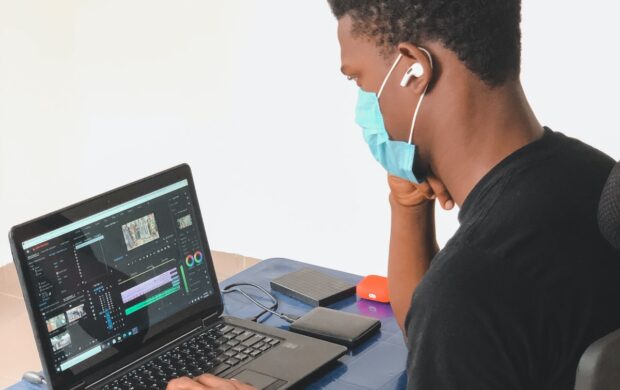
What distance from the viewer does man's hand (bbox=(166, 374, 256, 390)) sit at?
123 cm

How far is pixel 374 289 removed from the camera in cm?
165

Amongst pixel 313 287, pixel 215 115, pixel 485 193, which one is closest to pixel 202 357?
pixel 313 287

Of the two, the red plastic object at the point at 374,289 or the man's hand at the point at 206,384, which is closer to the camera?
the man's hand at the point at 206,384

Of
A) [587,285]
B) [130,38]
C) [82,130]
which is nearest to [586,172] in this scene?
[587,285]

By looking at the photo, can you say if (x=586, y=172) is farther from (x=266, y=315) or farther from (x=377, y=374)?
(x=266, y=315)

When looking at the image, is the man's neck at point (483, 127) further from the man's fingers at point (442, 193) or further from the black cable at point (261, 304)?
the black cable at point (261, 304)

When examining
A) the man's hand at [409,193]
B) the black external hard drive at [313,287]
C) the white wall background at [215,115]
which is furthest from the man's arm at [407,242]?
the white wall background at [215,115]

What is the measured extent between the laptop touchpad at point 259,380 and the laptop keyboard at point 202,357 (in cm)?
4

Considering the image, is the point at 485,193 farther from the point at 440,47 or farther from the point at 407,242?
the point at 407,242

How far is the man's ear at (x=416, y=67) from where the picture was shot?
1052 millimetres

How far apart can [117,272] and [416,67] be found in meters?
0.62

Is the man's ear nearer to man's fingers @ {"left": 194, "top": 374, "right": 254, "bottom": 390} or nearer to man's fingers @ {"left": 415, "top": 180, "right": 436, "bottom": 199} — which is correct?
man's fingers @ {"left": 415, "top": 180, "right": 436, "bottom": 199}

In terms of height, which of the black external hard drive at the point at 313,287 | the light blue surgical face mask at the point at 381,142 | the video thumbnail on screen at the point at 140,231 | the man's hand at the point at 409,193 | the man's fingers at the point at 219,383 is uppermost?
the light blue surgical face mask at the point at 381,142

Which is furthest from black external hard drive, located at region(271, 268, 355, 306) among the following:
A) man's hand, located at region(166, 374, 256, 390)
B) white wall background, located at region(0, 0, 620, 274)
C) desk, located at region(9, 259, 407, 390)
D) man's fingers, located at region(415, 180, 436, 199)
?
white wall background, located at region(0, 0, 620, 274)
